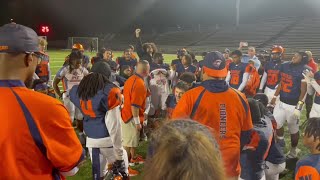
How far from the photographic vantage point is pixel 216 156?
156cm

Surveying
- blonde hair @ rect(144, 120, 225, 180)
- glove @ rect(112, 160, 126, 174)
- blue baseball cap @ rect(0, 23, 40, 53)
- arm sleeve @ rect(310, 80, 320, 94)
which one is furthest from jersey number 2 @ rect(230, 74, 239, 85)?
blonde hair @ rect(144, 120, 225, 180)

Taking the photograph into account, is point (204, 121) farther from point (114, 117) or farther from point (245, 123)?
point (114, 117)

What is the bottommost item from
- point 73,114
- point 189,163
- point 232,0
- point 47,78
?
point 73,114

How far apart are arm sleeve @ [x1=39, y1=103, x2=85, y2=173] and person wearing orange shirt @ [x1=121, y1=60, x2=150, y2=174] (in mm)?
3858

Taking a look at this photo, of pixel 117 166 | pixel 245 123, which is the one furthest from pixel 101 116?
pixel 245 123

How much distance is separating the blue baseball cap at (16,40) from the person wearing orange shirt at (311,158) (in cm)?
250

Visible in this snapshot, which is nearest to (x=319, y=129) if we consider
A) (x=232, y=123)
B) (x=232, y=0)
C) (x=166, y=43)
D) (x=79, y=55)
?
(x=232, y=123)

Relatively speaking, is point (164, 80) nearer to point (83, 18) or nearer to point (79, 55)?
point (79, 55)

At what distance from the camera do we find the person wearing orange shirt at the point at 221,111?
396 centimetres

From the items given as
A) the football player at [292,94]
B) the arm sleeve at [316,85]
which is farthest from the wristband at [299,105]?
the arm sleeve at [316,85]

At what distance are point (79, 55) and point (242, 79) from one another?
4.05 meters

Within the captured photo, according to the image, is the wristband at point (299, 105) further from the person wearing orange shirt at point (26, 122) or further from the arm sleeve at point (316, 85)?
the person wearing orange shirt at point (26, 122)

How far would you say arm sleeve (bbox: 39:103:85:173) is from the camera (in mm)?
2490

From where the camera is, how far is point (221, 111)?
396 cm
